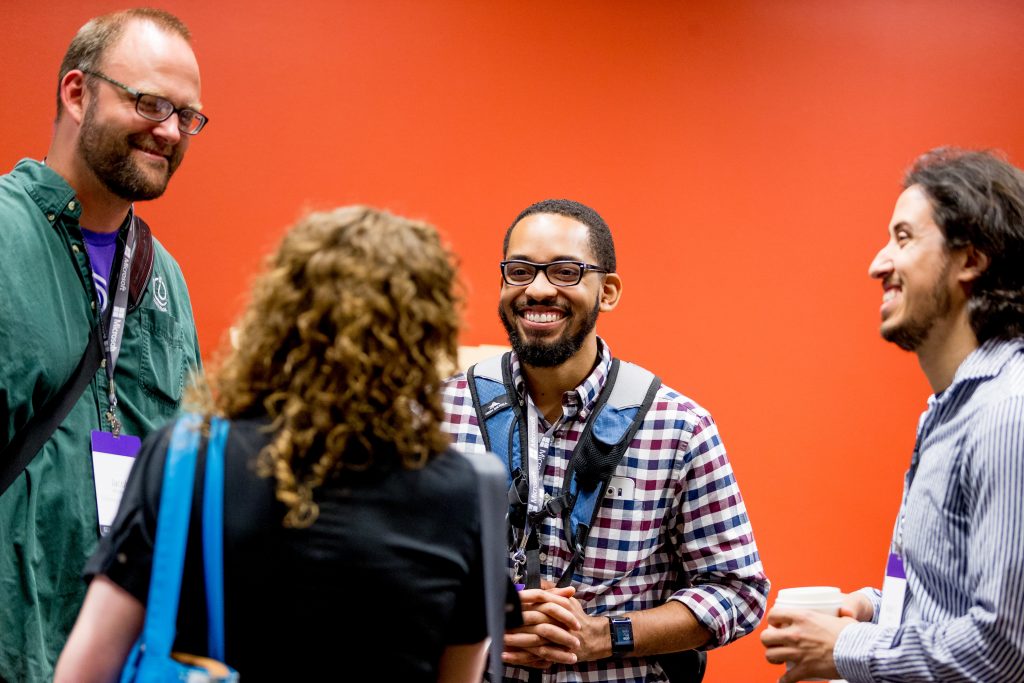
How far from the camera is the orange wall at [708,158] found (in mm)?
3160

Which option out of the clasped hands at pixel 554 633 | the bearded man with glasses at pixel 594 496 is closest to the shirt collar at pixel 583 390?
the bearded man with glasses at pixel 594 496

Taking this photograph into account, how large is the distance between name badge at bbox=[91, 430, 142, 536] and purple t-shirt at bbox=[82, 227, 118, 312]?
0.28m

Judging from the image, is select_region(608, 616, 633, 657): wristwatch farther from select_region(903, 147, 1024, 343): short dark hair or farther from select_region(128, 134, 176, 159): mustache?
select_region(128, 134, 176, 159): mustache

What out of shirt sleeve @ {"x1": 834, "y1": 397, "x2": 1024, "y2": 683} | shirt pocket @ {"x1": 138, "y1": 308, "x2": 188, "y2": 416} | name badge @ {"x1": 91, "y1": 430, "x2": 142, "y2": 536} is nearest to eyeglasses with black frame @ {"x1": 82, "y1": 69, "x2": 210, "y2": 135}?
shirt pocket @ {"x1": 138, "y1": 308, "x2": 188, "y2": 416}

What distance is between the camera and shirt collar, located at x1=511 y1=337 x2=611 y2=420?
2.10 m

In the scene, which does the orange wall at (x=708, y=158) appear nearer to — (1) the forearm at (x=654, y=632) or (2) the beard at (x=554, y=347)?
(2) the beard at (x=554, y=347)

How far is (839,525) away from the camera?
3379 mm

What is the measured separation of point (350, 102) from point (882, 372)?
2.04 metres

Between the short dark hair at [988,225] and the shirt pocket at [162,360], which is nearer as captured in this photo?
the short dark hair at [988,225]

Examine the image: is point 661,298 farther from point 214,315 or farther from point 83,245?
point 83,245

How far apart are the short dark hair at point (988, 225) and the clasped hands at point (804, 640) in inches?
21.3

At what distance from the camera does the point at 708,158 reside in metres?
3.38

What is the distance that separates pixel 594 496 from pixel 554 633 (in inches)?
11.9

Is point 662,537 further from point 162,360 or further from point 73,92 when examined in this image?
point 73,92
